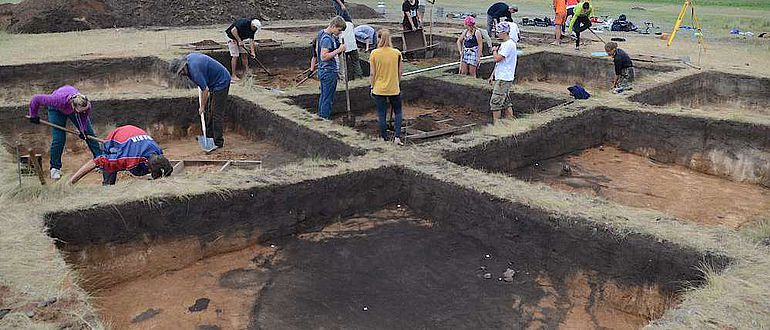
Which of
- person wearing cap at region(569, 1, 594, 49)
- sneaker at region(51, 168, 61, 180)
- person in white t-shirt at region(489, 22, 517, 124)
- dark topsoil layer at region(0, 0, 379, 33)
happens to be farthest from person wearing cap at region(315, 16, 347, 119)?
dark topsoil layer at region(0, 0, 379, 33)

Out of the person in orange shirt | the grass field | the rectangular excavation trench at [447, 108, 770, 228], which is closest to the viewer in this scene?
the rectangular excavation trench at [447, 108, 770, 228]

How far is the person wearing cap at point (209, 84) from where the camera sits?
310 inches

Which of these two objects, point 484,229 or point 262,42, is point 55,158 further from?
point 262,42

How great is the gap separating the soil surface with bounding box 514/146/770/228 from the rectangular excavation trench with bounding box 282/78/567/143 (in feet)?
5.25

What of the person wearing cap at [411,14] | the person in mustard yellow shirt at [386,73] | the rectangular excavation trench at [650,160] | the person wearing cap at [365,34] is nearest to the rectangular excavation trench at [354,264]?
the rectangular excavation trench at [650,160]

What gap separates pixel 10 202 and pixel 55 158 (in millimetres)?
2615

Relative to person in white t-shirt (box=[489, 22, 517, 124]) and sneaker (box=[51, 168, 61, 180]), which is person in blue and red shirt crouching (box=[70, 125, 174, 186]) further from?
person in white t-shirt (box=[489, 22, 517, 124])

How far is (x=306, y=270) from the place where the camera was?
504 centimetres

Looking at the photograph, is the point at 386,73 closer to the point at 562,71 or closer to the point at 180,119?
the point at 180,119

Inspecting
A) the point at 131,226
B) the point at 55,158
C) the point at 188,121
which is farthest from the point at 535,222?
the point at 188,121

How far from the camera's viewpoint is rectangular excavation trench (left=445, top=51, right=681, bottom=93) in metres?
12.8

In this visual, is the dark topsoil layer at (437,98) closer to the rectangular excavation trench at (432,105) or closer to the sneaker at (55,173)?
the rectangular excavation trench at (432,105)

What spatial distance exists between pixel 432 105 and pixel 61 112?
6149 millimetres

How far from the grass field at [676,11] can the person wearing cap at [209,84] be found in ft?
49.7
